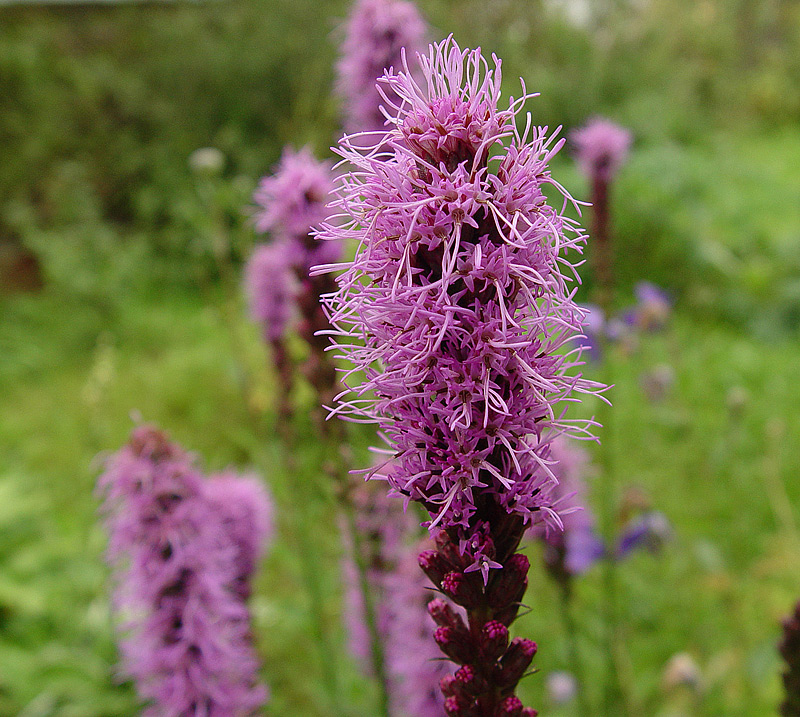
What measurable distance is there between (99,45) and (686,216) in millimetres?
7389

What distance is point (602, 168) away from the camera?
7.05ft

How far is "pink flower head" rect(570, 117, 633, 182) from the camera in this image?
2.12 m

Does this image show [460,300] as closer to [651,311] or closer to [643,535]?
[643,535]

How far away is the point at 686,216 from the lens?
6.56 meters

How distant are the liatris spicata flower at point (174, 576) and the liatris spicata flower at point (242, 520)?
0.66ft

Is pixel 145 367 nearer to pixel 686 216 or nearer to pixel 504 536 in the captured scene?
pixel 686 216

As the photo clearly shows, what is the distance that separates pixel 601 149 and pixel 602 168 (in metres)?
0.06

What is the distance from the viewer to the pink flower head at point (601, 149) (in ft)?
6.96

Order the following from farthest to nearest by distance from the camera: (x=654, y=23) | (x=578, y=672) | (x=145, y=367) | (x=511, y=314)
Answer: (x=654, y=23) < (x=145, y=367) < (x=578, y=672) < (x=511, y=314)

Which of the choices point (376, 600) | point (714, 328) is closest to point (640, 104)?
point (714, 328)

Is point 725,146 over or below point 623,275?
over

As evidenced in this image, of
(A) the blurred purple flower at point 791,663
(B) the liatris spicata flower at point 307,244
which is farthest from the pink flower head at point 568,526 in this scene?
(B) the liatris spicata flower at point 307,244

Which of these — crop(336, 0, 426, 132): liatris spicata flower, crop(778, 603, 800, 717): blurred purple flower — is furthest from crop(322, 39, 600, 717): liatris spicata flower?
crop(336, 0, 426, 132): liatris spicata flower

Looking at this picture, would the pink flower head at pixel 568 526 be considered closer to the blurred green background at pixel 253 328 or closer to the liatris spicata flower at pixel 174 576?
the blurred green background at pixel 253 328
